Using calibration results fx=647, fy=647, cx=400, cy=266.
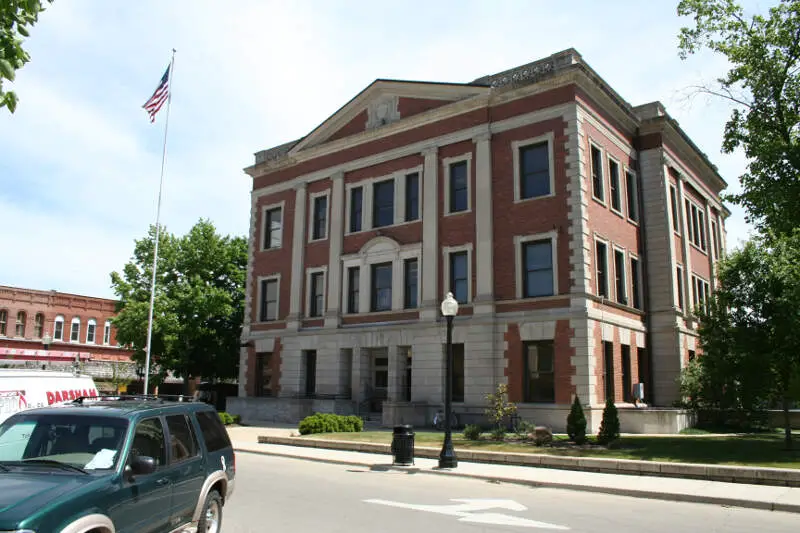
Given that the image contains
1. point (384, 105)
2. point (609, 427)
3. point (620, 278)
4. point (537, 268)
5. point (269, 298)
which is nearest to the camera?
point (609, 427)

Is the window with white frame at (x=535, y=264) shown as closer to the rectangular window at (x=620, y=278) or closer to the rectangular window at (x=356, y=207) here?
the rectangular window at (x=620, y=278)

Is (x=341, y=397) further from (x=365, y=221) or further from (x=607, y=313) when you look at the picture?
(x=607, y=313)

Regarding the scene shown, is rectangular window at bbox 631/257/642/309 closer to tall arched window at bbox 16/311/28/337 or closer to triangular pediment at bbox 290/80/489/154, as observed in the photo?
triangular pediment at bbox 290/80/489/154

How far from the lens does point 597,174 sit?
28.2 metres

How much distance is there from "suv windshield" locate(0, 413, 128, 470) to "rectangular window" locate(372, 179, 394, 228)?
2603cm

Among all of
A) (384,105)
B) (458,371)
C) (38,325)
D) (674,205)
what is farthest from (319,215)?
(38,325)

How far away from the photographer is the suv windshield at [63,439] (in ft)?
20.8

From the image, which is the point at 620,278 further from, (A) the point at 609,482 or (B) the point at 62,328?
(B) the point at 62,328

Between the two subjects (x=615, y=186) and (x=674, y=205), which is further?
(x=674, y=205)

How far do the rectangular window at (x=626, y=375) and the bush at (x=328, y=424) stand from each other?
1139 cm

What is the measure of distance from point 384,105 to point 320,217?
281 inches

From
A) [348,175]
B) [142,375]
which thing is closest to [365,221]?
[348,175]

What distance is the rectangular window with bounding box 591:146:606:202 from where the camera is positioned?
92.0ft

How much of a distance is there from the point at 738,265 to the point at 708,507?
45.8 feet
